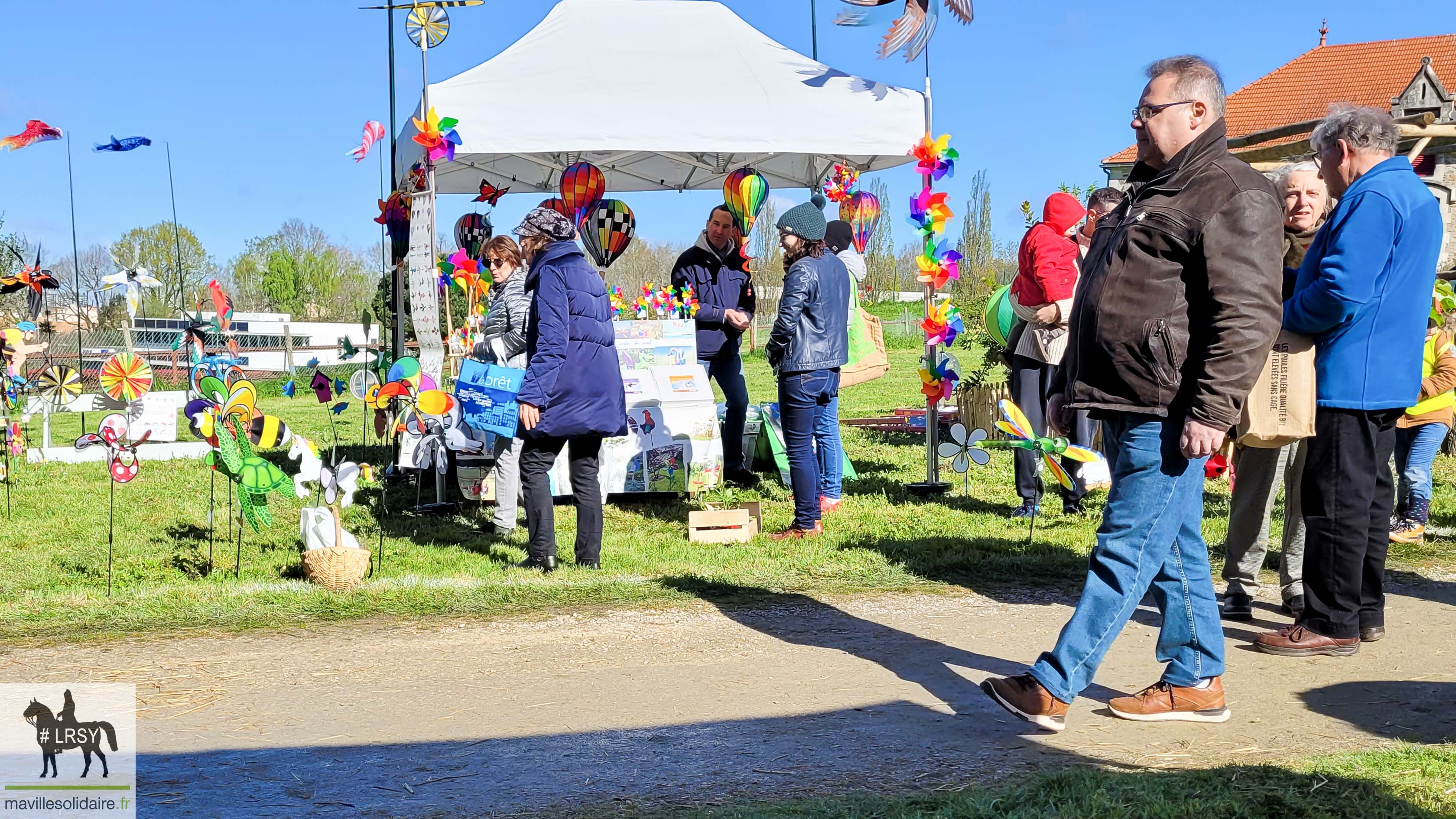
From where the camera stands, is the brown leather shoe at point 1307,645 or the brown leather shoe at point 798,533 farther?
the brown leather shoe at point 798,533

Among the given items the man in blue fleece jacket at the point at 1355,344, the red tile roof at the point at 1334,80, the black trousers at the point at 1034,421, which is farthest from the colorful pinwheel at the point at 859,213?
the red tile roof at the point at 1334,80

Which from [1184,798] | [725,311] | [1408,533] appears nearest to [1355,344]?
[1184,798]

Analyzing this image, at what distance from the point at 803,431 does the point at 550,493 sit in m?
1.55

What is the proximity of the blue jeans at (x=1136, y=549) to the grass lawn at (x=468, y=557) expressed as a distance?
1878mm

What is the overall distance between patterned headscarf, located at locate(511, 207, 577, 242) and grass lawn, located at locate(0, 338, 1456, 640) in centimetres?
158

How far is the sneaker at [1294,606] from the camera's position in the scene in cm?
455

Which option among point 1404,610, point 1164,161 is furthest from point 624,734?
point 1404,610

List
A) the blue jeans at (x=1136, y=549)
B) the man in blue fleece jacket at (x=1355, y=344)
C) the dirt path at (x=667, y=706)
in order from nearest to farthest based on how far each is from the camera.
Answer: the dirt path at (x=667, y=706), the blue jeans at (x=1136, y=549), the man in blue fleece jacket at (x=1355, y=344)

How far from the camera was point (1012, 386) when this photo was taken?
262 inches

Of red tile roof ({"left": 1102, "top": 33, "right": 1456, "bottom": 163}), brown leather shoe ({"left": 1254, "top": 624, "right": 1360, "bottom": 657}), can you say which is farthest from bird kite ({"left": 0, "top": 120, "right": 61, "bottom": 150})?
red tile roof ({"left": 1102, "top": 33, "right": 1456, "bottom": 163})

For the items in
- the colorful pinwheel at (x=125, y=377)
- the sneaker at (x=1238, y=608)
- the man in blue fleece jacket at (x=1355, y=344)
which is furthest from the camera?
the colorful pinwheel at (x=125, y=377)

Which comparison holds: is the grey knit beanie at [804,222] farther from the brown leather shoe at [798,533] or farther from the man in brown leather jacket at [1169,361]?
the man in brown leather jacket at [1169,361]

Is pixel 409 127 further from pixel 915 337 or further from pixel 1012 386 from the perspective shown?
pixel 915 337

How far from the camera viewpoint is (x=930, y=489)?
7.64 meters
